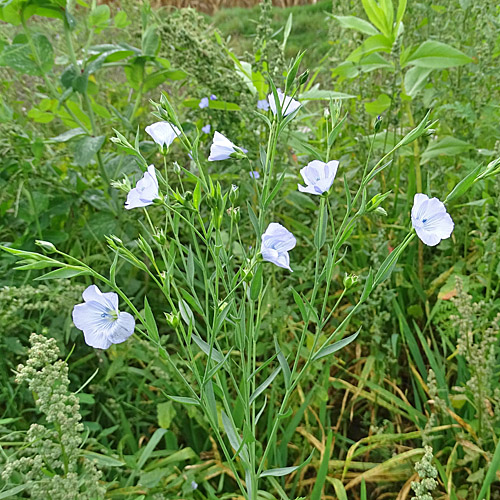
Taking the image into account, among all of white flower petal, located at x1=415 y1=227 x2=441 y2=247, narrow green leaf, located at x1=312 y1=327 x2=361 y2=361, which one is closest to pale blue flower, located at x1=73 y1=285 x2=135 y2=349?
narrow green leaf, located at x1=312 y1=327 x2=361 y2=361

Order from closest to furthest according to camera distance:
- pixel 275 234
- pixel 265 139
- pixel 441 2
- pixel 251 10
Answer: pixel 275 234
pixel 265 139
pixel 441 2
pixel 251 10

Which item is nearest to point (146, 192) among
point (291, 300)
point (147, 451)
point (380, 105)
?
point (147, 451)

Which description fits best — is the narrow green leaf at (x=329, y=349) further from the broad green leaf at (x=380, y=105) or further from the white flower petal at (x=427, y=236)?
the broad green leaf at (x=380, y=105)

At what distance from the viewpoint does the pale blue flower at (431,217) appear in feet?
1.94

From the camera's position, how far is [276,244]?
1.98ft

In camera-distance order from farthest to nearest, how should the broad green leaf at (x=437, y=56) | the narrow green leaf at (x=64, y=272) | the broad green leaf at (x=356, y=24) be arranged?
the broad green leaf at (x=356, y=24) < the broad green leaf at (x=437, y=56) < the narrow green leaf at (x=64, y=272)

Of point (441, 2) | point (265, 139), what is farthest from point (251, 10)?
point (265, 139)

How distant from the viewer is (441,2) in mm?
1806

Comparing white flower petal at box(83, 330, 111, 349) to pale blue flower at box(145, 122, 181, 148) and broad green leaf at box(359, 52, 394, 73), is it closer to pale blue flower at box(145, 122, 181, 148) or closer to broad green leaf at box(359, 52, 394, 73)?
pale blue flower at box(145, 122, 181, 148)

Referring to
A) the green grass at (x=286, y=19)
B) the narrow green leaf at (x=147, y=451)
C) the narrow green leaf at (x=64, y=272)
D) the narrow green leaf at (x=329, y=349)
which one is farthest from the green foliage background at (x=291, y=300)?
the green grass at (x=286, y=19)

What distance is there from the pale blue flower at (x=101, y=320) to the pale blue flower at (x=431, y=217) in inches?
13.7

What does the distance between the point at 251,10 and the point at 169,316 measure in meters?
5.75

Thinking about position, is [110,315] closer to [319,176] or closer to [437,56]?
[319,176]

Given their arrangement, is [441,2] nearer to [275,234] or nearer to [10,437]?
[275,234]
